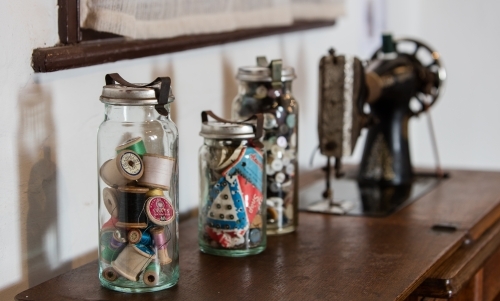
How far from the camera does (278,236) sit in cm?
134

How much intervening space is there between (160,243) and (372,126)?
926mm

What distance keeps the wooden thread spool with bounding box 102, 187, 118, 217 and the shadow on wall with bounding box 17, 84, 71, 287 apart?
0.52 feet

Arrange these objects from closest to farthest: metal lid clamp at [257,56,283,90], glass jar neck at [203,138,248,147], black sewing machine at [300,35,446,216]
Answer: glass jar neck at [203,138,248,147], metal lid clamp at [257,56,283,90], black sewing machine at [300,35,446,216]

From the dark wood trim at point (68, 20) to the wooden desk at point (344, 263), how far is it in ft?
1.14

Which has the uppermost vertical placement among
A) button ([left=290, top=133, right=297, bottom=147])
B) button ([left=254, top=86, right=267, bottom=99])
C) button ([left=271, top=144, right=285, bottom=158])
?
button ([left=254, top=86, right=267, bottom=99])

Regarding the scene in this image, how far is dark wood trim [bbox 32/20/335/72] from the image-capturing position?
1.12 meters

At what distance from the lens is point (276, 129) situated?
1357mm

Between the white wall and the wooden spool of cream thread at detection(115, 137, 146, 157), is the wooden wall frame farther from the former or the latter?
the wooden spool of cream thread at detection(115, 137, 146, 157)

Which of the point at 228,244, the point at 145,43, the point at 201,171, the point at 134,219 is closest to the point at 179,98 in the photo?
the point at 145,43

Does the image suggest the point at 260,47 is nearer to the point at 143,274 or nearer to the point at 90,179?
the point at 90,179

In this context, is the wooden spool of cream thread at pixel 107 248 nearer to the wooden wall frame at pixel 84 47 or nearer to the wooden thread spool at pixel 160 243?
the wooden thread spool at pixel 160 243

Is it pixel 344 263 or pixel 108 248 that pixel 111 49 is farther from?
pixel 344 263

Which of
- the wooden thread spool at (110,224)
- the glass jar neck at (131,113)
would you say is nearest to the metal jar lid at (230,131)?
the glass jar neck at (131,113)

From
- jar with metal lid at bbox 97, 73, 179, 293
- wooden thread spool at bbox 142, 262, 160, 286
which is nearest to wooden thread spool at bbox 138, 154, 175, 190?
jar with metal lid at bbox 97, 73, 179, 293
